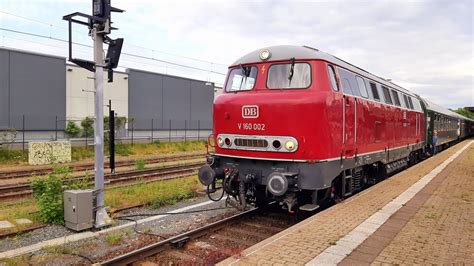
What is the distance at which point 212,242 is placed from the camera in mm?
7055

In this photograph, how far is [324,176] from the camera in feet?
24.8

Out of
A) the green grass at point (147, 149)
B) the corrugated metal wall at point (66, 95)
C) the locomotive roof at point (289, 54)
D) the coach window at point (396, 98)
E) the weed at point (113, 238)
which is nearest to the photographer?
the weed at point (113, 238)

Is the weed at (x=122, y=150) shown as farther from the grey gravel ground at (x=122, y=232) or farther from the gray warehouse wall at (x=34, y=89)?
the grey gravel ground at (x=122, y=232)

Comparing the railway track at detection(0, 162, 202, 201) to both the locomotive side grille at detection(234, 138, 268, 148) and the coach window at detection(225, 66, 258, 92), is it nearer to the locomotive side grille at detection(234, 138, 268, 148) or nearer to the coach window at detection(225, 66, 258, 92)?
the coach window at detection(225, 66, 258, 92)

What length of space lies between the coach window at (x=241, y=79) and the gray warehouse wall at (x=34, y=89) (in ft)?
71.9

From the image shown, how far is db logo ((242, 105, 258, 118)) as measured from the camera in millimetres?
8008

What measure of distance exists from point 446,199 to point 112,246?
25.4 feet

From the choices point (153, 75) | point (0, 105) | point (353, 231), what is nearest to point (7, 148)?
point (0, 105)

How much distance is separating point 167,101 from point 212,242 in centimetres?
3413

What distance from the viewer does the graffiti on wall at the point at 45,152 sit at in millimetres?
21656

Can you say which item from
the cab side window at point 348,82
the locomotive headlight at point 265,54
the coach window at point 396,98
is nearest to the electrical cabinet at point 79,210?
the locomotive headlight at point 265,54

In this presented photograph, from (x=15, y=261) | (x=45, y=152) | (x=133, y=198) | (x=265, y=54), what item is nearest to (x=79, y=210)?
(x=15, y=261)

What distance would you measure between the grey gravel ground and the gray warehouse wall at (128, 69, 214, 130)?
2820 cm

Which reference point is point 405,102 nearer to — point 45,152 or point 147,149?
point 45,152
